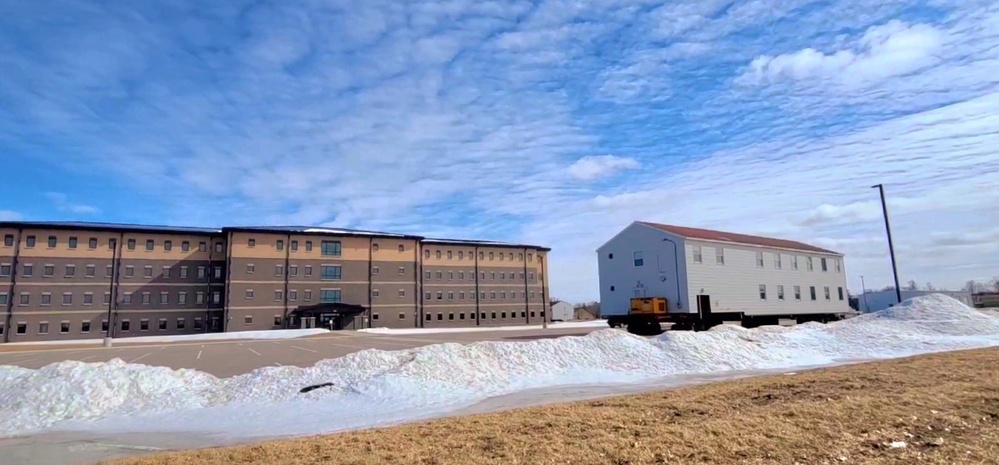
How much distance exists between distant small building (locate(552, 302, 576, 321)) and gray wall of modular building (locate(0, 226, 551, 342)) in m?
28.3

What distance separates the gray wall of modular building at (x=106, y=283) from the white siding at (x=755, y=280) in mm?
54737

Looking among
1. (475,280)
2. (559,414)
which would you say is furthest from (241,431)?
(475,280)

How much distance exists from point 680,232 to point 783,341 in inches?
496

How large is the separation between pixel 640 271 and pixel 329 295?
44.9 m

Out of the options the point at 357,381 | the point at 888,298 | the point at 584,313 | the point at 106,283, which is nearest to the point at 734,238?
the point at 357,381

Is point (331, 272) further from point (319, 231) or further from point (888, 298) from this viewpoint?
point (888, 298)

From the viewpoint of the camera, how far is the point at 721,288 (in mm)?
35625

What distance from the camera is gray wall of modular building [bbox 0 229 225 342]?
60.1 m

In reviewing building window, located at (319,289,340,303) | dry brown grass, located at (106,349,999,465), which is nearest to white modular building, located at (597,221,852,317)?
dry brown grass, located at (106,349,999,465)

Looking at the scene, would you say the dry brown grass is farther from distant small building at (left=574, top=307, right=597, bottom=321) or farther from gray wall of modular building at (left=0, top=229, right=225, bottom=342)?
distant small building at (left=574, top=307, right=597, bottom=321)

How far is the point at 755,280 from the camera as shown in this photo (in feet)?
126

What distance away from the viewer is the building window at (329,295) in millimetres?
70188

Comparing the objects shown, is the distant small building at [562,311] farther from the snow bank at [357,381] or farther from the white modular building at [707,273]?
the snow bank at [357,381]

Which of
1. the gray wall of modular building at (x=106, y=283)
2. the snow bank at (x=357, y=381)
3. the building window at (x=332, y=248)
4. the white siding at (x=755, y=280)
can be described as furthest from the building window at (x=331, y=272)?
the snow bank at (x=357, y=381)
